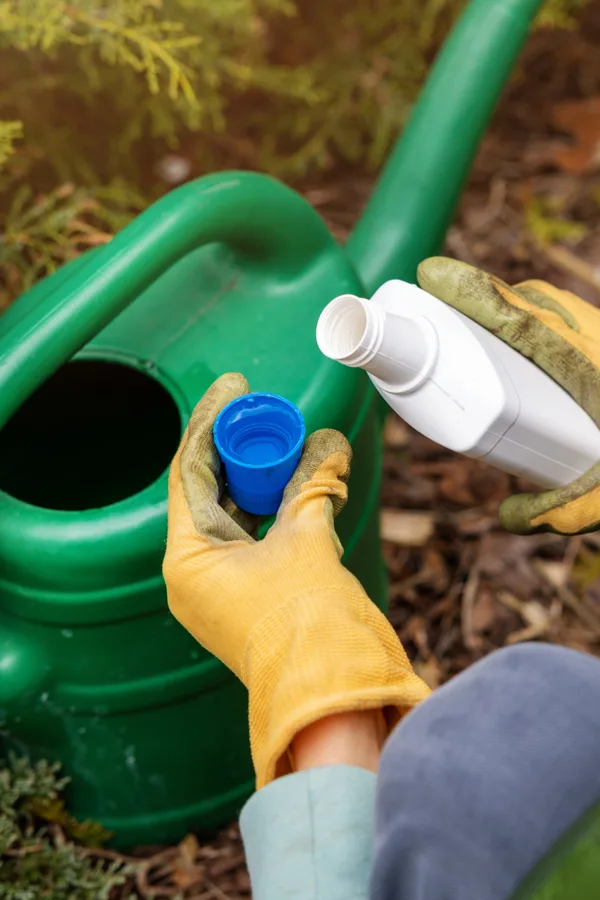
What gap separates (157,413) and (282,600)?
21.8 inches

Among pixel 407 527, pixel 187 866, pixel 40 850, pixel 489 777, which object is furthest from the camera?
pixel 407 527

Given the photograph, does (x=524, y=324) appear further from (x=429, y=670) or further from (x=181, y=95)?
(x=181, y=95)

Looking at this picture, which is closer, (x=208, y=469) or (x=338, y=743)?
(x=338, y=743)

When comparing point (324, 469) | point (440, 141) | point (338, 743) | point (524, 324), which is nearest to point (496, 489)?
point (440, 141)

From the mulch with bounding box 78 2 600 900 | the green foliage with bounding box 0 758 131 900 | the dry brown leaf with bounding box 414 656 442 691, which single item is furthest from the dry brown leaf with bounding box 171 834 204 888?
the dry brown leaf with bounding box 414 656 442 691

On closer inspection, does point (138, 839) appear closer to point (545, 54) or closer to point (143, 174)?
point (143, 174)

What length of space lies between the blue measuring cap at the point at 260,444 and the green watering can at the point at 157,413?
0.12 m

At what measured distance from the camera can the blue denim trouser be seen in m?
0.53

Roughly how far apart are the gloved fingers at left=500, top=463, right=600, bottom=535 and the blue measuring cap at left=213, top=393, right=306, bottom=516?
1.02 ft

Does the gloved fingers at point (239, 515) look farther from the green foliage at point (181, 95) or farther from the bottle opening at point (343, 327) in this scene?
the green foliage at point (181, 95)

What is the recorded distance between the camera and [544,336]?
966 millimetres

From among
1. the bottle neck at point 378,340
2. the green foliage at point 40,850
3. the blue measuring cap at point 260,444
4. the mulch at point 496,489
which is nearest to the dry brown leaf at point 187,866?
the mulch at point 496,489

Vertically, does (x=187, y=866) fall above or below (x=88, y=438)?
below

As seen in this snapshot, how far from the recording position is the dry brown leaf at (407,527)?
1679 millimetres
